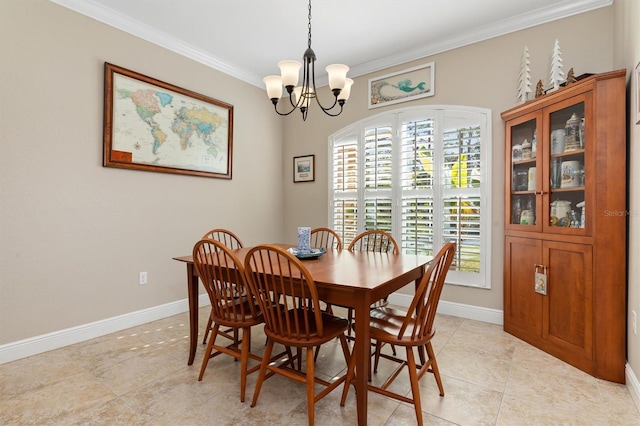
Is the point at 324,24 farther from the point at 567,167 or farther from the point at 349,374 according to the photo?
the point at 349,374

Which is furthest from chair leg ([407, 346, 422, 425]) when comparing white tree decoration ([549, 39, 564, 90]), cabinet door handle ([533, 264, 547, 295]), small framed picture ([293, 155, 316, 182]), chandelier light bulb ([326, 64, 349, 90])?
small framed picture ([293, 155, 316, 182])

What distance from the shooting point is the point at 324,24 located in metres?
2.98

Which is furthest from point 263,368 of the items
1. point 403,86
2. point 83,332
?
point 403,86

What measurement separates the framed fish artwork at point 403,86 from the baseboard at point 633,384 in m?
2.70

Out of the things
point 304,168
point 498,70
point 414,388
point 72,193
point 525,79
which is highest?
point 498,70

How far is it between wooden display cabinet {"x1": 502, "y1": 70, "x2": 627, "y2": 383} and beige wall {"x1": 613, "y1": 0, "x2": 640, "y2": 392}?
0.15 ft

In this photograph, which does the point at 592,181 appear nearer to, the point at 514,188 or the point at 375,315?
the point at 514,188

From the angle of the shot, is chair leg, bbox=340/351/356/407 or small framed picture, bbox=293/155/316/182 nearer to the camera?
chair leg, bbox=340/351/356/407

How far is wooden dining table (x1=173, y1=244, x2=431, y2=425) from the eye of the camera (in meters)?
1.50

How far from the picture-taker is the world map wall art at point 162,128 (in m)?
2.87

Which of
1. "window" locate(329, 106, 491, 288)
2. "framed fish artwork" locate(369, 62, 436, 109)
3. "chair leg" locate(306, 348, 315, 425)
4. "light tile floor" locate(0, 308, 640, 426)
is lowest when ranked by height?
"light tile floor" locate(0, 308, 640, 426)

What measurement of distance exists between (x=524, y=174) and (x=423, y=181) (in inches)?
36.6

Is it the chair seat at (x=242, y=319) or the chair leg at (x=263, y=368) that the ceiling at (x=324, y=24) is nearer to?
the chair seat at (x=242, y=319)

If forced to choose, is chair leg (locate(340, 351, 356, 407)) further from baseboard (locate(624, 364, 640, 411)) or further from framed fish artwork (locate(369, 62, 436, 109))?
framed fish artwork (locate(369, 62, 436, 109))
